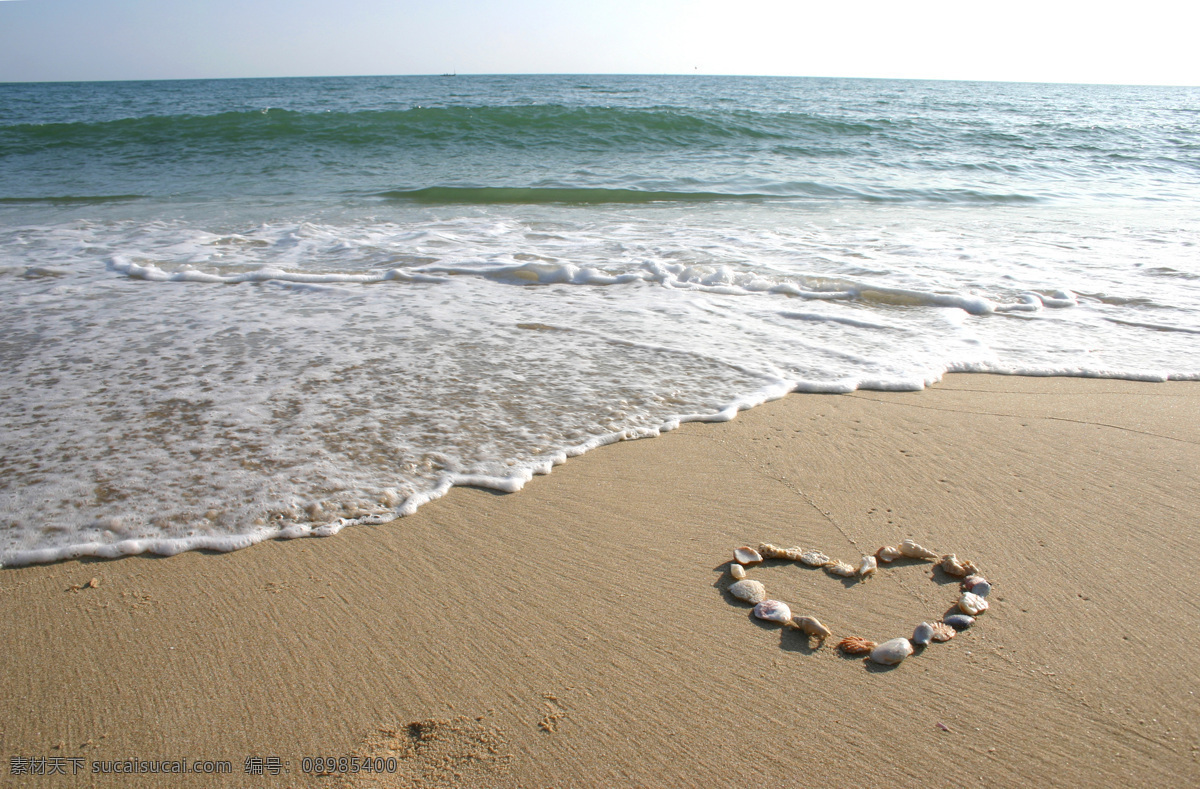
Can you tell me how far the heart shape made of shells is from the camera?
61.7 inches

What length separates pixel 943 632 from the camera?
1618 mm

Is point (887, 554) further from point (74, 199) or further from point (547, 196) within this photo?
point (74, 199)

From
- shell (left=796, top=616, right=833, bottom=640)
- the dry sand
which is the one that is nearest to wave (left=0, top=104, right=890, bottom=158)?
the dry sand

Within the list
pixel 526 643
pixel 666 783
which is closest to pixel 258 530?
pixel 526 643

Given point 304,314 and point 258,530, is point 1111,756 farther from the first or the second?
point 304,314

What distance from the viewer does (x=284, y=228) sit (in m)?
6.66

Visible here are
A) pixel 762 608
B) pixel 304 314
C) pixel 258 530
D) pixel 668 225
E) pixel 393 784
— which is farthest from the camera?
pixel 668 225

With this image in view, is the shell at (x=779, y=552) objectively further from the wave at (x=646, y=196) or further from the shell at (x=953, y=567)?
the wave at (x=646, y=196)

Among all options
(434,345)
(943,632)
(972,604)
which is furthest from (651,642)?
(434,345)

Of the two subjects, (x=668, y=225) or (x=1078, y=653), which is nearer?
(x=1078, y=653)

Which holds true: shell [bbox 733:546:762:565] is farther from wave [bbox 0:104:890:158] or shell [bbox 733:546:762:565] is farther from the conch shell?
wave [bbox 0:104:890:158]

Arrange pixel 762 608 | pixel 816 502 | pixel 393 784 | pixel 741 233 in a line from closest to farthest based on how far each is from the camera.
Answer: pixel 393 784 → pixel 762 608 → pixel 816 502 → pixel 741 233

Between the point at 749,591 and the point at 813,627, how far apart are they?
0.18m

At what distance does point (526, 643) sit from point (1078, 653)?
4.15 feet
